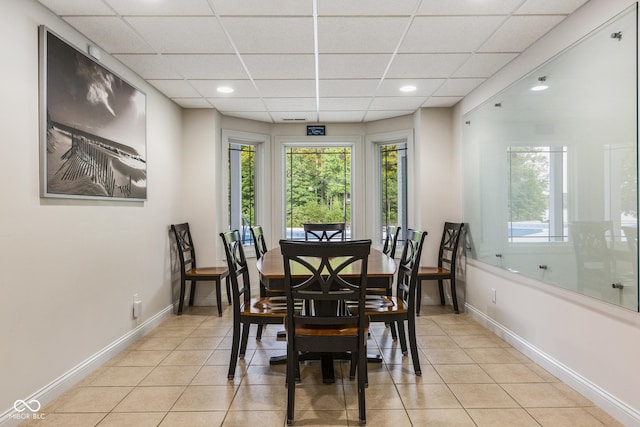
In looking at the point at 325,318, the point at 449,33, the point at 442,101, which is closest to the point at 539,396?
the point at 325,318

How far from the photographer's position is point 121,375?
2752 mm

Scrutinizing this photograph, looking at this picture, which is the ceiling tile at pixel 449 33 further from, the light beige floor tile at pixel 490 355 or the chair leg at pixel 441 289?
the chair leg at pixel 441 289

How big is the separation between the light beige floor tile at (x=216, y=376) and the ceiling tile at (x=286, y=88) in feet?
8.36

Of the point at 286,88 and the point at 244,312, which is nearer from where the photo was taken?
the point at 244,312

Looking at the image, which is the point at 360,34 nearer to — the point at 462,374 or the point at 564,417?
the point at 462,374

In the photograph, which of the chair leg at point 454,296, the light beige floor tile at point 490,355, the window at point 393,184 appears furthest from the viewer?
the window at point 393,184

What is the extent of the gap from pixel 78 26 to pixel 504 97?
3.33 m

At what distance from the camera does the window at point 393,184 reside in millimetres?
5406

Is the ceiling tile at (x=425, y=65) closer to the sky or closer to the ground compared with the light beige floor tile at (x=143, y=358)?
closer to the sky

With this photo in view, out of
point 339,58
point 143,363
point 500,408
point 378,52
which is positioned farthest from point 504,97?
point 143,363

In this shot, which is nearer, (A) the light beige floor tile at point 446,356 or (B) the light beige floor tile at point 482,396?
(B) the light beige floor tile at point 482,396

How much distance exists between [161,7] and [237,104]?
2.18m

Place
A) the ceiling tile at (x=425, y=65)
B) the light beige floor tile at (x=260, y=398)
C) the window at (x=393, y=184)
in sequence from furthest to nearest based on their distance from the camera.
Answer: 1. the window at (x=393, y=184)
2. the ceiling tile at (x=425, y=65)
3. the light beige floor tile at (x=260, y=398)

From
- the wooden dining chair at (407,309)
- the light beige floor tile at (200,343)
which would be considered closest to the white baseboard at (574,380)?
the wooden dining chair at (407,309)
